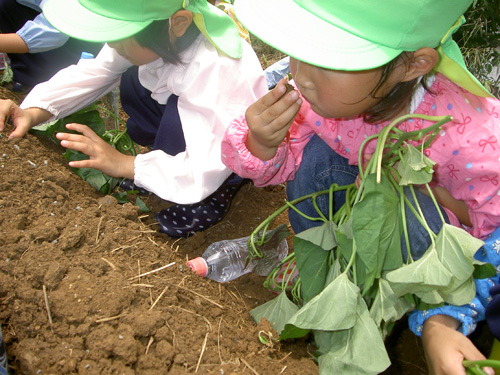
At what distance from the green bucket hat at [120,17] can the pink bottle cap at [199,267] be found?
0.71m

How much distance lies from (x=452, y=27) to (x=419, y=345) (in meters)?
1.17

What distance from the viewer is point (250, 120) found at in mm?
1187

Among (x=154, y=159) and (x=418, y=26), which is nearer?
(x=418, y=26)

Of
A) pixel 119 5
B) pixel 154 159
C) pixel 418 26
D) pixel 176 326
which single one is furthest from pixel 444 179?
pixel 119 5

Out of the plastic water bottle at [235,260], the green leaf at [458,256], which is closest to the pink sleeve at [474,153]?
the green leaf at [458,256]

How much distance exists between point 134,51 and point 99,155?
40 centimetres

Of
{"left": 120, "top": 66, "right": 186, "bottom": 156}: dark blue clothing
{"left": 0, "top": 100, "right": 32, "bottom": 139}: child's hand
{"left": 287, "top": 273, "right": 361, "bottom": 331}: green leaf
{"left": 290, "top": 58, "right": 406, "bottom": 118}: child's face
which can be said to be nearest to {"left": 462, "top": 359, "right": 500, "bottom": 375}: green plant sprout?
{"left": 287, "top": 273, "right": 361, "bottom": 331}: green leaf

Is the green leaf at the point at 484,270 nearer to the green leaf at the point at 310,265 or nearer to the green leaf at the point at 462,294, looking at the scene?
the green leaf at the point at 462,294

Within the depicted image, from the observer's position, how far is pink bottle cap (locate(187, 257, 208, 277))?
146 cm

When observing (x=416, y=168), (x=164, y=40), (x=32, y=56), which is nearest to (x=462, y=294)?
(x=416, y=168)

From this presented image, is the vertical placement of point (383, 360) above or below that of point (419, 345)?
above

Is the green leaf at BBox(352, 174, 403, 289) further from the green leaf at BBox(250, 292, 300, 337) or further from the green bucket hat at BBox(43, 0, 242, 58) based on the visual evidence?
the green bucket hat at BBox(43, 0, 242, 58)

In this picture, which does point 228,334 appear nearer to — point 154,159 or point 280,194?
point 154,159

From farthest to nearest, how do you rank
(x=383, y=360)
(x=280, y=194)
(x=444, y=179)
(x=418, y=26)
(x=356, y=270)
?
(x=280, y=194) < (x=444, y=179) < (x=356, y=270) < (x=383, y=360) < (x=418, y=26)
